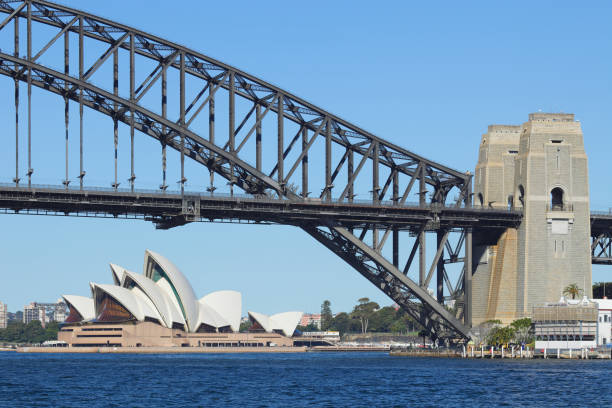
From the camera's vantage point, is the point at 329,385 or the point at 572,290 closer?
the point at 329,385

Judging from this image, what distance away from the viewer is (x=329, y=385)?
92.2m

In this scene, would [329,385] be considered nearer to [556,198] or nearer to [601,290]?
[556,198]

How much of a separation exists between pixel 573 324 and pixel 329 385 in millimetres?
42784

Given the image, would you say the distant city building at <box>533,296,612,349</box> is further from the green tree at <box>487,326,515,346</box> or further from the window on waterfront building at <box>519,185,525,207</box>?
the window on waterfront building at <box>519,185,525,207</box>

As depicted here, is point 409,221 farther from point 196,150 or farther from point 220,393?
point 220,393

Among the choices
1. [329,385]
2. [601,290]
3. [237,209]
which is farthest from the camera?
[601,290]

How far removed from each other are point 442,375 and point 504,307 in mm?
30865

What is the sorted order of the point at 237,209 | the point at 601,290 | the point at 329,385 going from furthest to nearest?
1. the point at 601,290
2. the point at 237,209
3. the point at 329,385

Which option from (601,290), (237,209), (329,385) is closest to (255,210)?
(237,209)

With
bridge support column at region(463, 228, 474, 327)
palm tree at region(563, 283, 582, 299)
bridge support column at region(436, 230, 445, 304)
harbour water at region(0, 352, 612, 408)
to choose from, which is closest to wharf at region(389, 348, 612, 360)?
harbour water at region(0, 352, 612, 408)

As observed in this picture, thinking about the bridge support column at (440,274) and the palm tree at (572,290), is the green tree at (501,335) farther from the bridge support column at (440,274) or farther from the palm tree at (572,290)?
the bridge support column at (440,274)

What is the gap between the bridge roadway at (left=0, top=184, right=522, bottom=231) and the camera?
110000mm

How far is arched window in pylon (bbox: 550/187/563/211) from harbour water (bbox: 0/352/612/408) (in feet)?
60.7

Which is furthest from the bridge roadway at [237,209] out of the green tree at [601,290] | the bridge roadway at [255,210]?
the green tree at [601,290]
